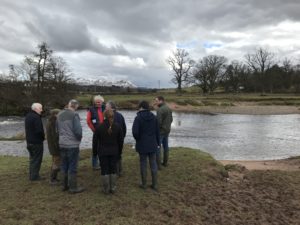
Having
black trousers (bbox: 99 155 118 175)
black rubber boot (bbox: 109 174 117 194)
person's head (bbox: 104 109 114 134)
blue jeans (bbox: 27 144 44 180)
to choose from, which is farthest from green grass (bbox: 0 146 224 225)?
person's head (bbox: 104 109 114 134)

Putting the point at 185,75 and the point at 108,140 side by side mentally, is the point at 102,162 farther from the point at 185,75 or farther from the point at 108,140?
the point at 185,75

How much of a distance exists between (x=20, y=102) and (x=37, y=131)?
51.5 meters

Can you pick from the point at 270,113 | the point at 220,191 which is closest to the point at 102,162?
the point at 220,191

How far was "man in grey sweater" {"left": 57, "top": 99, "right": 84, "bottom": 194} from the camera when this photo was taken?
9.02m

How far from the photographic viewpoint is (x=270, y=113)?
62.1 meters

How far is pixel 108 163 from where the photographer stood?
890cm

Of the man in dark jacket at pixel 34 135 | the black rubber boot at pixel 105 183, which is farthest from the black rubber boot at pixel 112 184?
the man in dark jacket at pixel 34 135

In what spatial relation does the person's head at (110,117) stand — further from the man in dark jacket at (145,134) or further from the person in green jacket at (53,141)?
the person in green jacket at (53,141)

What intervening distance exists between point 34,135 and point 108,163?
97.9 inches

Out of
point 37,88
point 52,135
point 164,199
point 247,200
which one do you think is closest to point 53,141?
point 52,135

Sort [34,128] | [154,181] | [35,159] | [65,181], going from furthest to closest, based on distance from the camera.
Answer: [35,159] → [34,128] → [154,181] → [65,181]

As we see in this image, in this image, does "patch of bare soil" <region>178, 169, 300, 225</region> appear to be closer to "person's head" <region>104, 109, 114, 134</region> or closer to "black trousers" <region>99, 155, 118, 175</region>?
"black trousers" <region>99, 155, 118, 175</region>

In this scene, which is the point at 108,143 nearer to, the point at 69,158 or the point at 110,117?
the point at 110,117

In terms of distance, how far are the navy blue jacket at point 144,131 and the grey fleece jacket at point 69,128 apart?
4.77 ft
